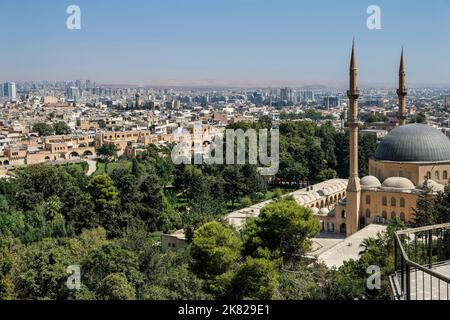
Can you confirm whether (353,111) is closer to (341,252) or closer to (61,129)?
(341,252)

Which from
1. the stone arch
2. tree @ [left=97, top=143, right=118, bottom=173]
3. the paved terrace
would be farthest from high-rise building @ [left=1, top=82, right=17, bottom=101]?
the paved terrace

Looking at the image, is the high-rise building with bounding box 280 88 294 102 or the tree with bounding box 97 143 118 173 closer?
the tree with bounding box 97 143 118 173

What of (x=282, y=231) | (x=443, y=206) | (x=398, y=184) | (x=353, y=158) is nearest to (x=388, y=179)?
(x=398, y=184)

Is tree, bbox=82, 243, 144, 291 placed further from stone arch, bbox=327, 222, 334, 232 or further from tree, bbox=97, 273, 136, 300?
stone arch, bbox=327, 222, 334, 232

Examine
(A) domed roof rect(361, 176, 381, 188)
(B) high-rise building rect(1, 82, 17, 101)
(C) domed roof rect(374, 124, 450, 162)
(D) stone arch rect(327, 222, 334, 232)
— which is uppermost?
(B) high-rise building rect(1, 82, 17, 101)

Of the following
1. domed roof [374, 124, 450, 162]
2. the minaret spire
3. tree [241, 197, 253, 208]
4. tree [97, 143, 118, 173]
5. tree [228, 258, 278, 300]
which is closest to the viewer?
tree [228, 258, 278, 300]
